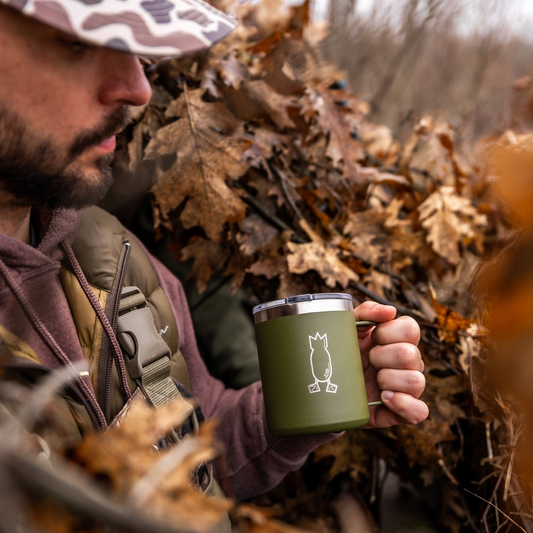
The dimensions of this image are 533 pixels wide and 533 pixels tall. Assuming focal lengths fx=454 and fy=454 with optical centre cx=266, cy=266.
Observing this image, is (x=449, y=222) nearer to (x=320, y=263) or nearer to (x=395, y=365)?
(x=320, y=263)

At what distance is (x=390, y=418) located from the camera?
3.74ft

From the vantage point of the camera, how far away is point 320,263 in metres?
1.55

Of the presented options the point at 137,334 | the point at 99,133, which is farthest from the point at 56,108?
the point at 137,334

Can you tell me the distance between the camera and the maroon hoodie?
0.95m

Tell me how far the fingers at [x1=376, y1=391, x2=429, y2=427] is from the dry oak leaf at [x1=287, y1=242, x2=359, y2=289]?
Result: 48 cm

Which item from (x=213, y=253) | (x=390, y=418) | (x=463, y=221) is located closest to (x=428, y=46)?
(x=463, y=221)

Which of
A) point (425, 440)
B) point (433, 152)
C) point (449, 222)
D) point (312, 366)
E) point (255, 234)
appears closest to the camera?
point (312, 366)

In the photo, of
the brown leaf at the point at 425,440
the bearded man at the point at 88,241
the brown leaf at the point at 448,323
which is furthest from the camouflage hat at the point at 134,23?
the brown leaf at the point at 425,440

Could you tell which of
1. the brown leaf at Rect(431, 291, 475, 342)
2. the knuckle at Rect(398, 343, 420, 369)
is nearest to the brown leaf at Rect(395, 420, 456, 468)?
the brown leaf at Rect(431, 291, 475, 342)

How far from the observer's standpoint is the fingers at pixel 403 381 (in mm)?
1067

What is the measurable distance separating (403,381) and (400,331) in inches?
4.7

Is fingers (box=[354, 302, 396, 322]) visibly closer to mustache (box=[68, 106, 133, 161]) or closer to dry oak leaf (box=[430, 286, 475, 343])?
dry oak leaf (box=[430, 286, 475, 343])

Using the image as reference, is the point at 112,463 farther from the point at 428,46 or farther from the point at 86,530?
the point at 428,46

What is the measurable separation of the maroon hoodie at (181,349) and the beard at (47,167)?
8 centimetres
